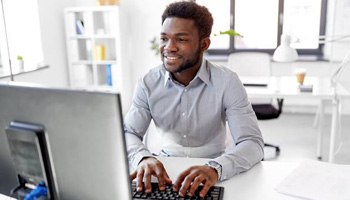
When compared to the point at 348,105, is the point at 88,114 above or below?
above

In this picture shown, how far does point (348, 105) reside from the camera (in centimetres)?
428

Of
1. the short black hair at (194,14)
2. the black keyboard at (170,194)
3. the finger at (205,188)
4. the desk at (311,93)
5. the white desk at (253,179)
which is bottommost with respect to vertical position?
the desk at (311,93)

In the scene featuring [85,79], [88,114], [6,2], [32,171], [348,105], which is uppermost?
[6,2]

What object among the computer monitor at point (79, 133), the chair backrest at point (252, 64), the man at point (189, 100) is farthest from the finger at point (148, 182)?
the chair backrest at point (252, 64)

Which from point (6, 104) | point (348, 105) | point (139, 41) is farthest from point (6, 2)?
point (348, 105)

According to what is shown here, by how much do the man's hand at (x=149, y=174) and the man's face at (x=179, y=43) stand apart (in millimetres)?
476

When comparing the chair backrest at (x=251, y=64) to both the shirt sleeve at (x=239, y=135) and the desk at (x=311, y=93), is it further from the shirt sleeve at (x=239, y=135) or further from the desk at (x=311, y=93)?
the shirt sleeve at (x=239, y=135)

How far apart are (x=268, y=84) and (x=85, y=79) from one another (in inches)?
95.3

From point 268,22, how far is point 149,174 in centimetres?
395

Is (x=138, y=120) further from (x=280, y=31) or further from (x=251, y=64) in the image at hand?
(x=280, y=31)

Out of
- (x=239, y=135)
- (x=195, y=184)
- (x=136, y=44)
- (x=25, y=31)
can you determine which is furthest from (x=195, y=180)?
(x=136, y=44)

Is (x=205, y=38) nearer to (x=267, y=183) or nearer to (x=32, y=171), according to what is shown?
(x=267, y=183)

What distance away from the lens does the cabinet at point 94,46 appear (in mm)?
4061

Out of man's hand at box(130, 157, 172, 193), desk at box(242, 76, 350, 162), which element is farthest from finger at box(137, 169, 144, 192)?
desk at box(242, 76, 350, 162)
